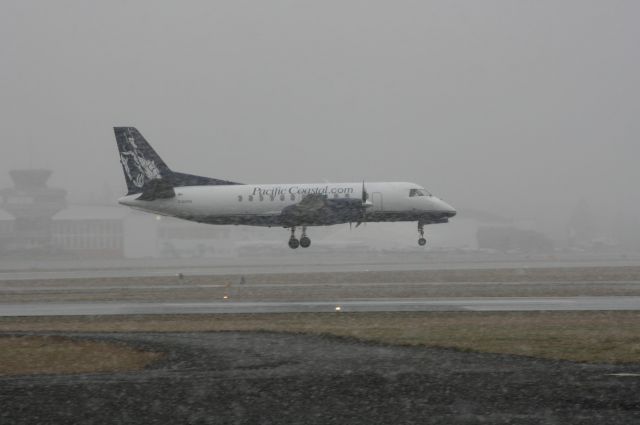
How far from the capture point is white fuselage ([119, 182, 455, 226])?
45750 mm

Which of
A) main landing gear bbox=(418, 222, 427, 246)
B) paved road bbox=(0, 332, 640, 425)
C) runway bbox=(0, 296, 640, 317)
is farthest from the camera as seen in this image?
main landing gear bbox=(418, 222, 427, 246)

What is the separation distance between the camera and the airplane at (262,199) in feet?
148

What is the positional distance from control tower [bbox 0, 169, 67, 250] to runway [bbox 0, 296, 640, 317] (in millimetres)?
72425

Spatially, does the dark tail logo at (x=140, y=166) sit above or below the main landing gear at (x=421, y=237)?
above

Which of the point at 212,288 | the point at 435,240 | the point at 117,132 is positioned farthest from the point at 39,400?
the point at 435,240

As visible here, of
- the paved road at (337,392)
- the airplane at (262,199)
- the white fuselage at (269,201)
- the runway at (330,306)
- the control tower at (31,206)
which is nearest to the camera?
the paved road at (337,392)

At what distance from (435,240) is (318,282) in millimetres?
60734

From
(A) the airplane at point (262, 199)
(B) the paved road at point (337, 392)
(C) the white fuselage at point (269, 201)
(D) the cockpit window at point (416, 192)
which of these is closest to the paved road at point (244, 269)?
(C) the white fuselage at point (269, 201)

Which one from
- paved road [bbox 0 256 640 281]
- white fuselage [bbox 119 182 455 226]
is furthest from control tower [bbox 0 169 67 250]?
white fuselage [bbox 119 182 455 226]

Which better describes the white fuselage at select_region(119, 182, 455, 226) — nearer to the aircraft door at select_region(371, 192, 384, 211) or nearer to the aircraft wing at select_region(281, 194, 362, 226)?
the aircraft door at select_region(371, 192, 384, 211)

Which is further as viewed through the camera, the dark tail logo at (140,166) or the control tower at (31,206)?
the control tower at (31,206)

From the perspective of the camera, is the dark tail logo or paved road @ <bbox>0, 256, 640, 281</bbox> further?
paved road @ <bbox>0, 256, 640, 281</bbox>

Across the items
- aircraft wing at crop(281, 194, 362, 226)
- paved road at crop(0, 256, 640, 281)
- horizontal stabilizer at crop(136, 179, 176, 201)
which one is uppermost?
horizontal stabilizer at crop(136, 179, 176, 201)

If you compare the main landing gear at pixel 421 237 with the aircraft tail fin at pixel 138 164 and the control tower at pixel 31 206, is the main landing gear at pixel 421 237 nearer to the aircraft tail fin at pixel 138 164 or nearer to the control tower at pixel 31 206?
the aircraft tail fin at pixel 138 164
